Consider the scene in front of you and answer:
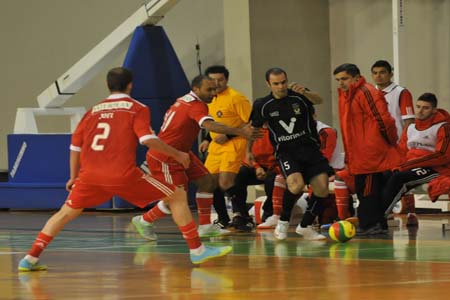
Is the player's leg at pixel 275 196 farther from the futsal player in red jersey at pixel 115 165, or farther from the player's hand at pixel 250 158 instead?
the futsal player in red jersey at pixel 115 165

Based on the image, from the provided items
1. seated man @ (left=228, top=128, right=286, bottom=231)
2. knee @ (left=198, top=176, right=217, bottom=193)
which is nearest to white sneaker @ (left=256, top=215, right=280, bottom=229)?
seated man @ (left=228, top=128, right=286, bottom=231)

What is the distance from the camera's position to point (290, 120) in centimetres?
1377

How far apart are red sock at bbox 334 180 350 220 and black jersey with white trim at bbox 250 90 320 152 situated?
116 cm

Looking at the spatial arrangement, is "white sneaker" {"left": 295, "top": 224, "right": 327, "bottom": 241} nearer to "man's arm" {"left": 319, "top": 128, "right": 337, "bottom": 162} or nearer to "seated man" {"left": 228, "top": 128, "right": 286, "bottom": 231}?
"seated man" {"left": 228, "top": 128, "right": 286, "bottom": 231}

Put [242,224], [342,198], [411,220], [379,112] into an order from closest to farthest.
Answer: [379,112] < [342,198] < [242,224] < [411,220]

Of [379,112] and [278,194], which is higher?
[379,112]

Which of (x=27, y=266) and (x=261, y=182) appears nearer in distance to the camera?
(x=27, y=266)

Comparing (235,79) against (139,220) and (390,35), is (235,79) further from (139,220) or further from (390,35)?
(139,220)

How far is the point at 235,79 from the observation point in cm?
2045

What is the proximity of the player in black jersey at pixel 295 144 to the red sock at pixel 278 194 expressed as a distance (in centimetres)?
138

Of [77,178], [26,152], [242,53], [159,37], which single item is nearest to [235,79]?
[242,53]

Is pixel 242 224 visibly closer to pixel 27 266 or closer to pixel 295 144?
pixel 295 144

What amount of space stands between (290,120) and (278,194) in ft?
6.00

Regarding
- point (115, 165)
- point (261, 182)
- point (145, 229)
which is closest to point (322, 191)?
point (145, 229)
